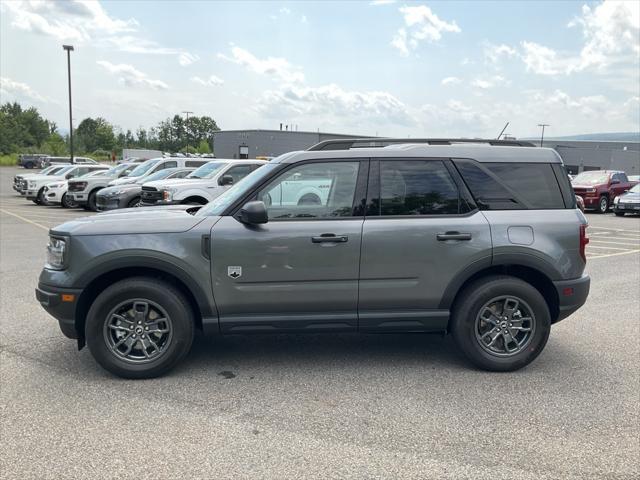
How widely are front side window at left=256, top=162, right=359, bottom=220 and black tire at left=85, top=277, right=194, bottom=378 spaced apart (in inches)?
40.2

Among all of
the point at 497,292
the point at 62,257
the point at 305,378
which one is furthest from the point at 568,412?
the point at 62,257

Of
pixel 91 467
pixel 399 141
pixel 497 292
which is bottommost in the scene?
pixel 91 467

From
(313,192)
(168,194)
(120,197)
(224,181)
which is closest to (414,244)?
(313,192)

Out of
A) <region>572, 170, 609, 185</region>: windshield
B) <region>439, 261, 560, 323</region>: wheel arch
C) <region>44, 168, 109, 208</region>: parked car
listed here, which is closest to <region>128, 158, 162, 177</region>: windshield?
<region>44, 168, 109, 208</region>: parked car

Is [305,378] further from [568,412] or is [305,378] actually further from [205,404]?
[568,412]

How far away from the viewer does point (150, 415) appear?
3699 mm

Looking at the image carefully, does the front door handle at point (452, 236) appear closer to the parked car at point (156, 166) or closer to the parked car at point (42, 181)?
the parked car at point (156, 166)

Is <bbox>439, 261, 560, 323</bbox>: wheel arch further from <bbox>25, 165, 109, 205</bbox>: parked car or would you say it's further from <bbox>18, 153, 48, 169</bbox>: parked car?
<bbox>18, 153, 48, 169</bbox>: parked car

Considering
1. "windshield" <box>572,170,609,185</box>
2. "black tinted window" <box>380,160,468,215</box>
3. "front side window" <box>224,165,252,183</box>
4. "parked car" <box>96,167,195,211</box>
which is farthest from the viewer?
"windshield" <box>572,170,609,185</box>

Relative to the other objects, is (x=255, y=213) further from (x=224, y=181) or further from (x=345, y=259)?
(x=224, y=181)

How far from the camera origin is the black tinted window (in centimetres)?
449

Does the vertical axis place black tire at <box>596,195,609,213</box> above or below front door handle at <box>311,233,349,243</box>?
below

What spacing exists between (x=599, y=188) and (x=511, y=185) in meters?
21.1

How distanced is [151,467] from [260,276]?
5.37ft
